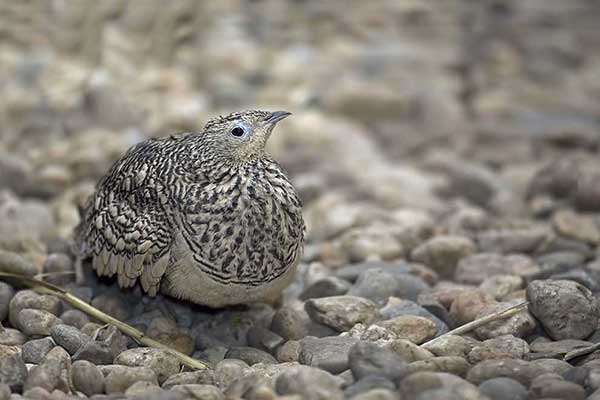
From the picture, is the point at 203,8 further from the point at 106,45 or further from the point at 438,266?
the point at 438,266

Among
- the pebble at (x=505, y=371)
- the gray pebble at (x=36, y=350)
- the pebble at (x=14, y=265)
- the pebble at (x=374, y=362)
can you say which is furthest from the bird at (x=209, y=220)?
the pebble at (x=505, y=371)

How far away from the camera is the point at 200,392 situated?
3.67 meters

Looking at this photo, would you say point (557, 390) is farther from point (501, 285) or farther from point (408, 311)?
point (501, 285)

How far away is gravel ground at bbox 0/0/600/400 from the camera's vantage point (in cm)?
394

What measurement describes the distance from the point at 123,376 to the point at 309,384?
2.84 feet

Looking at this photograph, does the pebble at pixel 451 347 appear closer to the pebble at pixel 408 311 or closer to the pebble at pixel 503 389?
the pebble at pixel 408 311

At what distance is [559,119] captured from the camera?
864 cm

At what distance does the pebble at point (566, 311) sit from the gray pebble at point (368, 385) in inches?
42.8

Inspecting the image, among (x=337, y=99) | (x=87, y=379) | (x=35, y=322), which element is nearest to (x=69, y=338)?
(x=35, y=322)

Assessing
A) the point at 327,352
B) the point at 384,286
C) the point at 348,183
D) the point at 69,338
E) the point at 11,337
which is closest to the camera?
the point at 327,352

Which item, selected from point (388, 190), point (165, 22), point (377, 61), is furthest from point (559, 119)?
point (165, 22)

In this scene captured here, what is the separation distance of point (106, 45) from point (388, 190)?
2914mm

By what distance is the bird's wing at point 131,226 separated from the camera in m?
4.37

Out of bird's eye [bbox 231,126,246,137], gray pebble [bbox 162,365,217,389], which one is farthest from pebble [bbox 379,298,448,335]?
bird's eye [bbox 231,126,246,137]
